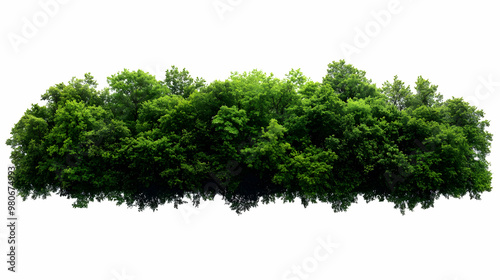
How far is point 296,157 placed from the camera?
3080 cm

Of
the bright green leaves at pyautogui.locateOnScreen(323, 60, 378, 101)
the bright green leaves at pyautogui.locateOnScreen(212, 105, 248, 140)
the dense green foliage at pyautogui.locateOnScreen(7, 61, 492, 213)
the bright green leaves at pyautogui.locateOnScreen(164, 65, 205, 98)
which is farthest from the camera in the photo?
the bright green leaves at pyautogui.locateOnScreen(164, 65, 205, 98)

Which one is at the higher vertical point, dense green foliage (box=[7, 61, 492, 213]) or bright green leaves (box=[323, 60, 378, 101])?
bright green leaves (box=[323, 60, 378, 101])

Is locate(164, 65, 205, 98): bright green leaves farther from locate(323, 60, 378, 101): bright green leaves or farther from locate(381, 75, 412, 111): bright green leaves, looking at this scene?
locate(381, 75, 412, 111): bright green leaves

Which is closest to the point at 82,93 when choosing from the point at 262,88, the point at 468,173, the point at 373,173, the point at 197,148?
the point at 197,148

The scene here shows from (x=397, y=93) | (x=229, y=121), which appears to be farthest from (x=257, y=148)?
(x=397, y=93)

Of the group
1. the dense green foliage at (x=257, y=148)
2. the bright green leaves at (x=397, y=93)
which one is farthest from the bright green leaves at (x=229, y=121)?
the bright green leaves at (x=397, y=93)

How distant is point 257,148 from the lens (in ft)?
100

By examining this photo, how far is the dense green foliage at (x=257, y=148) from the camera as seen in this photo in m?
31.2

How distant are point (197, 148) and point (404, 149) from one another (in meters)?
17.0

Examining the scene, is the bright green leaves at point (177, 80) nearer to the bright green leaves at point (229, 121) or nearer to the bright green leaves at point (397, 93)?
the bright green leaves at point (229, 121)

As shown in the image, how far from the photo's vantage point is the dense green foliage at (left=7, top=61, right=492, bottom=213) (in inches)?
1229

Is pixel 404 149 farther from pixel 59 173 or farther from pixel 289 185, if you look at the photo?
pixel 59 173

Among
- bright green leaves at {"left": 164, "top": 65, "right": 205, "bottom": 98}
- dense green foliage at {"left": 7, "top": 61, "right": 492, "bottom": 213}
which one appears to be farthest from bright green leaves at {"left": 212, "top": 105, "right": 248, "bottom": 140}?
bright green leaves at {"left": 164, "top": 65, "right": 205, "bottom": 98}

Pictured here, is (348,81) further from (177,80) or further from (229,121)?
(177,80)
